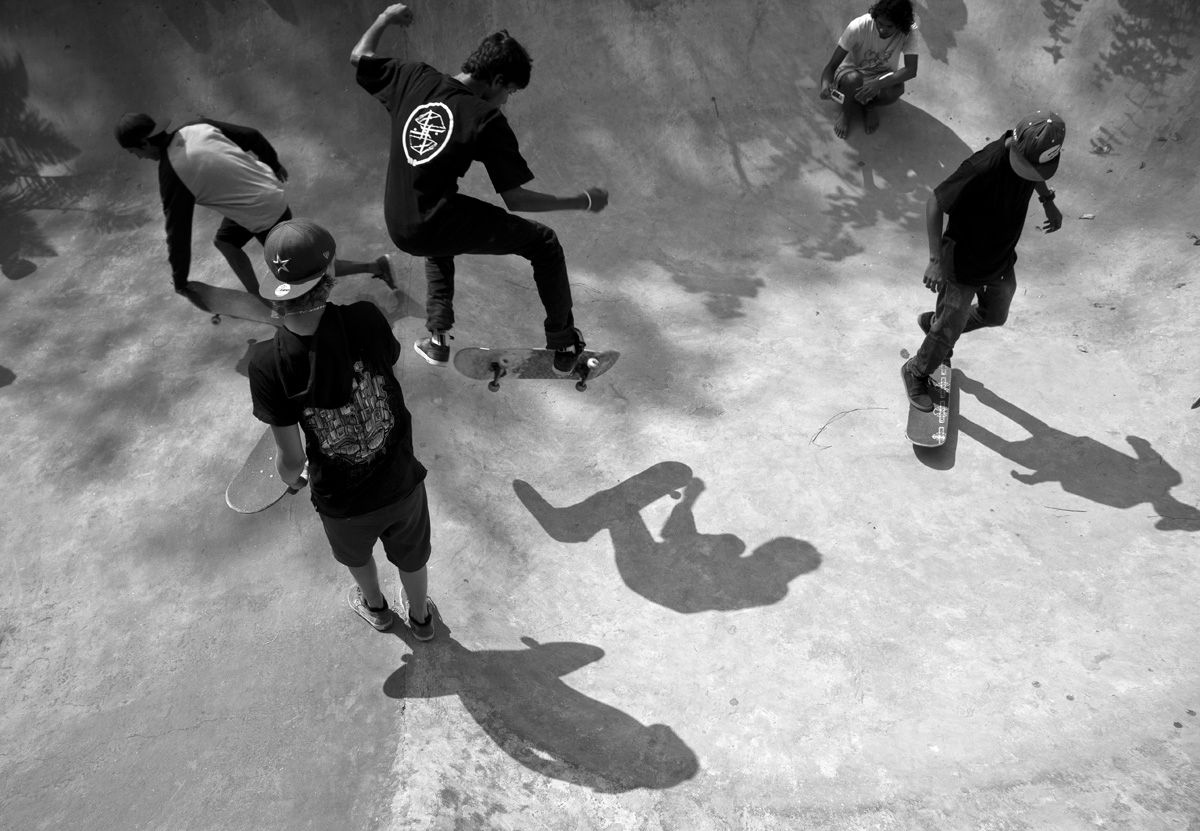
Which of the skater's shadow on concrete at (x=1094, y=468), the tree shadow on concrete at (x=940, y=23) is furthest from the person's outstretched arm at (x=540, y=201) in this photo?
the tree shadow on concrete at (x=940, y=23)

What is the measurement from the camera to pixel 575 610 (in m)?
4.16

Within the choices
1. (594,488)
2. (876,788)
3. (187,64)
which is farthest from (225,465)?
(187,64)

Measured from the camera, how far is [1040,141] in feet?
13.0

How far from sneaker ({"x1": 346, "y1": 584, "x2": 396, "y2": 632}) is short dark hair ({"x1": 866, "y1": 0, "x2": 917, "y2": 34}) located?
6199 mm

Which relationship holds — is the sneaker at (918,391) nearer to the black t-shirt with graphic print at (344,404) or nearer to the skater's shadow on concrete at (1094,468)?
the skater's shadow on concrete at (1094,468)

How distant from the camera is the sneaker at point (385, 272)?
5.76m

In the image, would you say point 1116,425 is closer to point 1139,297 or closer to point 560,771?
point 1139,297

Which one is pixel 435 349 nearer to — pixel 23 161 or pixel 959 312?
pixel 959 312

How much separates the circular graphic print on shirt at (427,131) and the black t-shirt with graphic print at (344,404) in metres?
1.31

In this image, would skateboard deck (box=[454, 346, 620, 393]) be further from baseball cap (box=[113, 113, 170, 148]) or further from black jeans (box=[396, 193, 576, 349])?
baseball cap (box=[113, 113, 170, 148])

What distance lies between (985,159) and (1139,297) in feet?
8.33

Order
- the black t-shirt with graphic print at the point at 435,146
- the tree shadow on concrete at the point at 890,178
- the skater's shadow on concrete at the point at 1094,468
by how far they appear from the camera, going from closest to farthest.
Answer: the black t-shirt with graphic print at the point at 435,146 → the skater's shadow on concrete at the point at 1094,468 → the tree shadow on concrete at the point at 890,178

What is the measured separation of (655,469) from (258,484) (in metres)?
2.34

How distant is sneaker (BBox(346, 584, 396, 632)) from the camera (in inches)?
150
